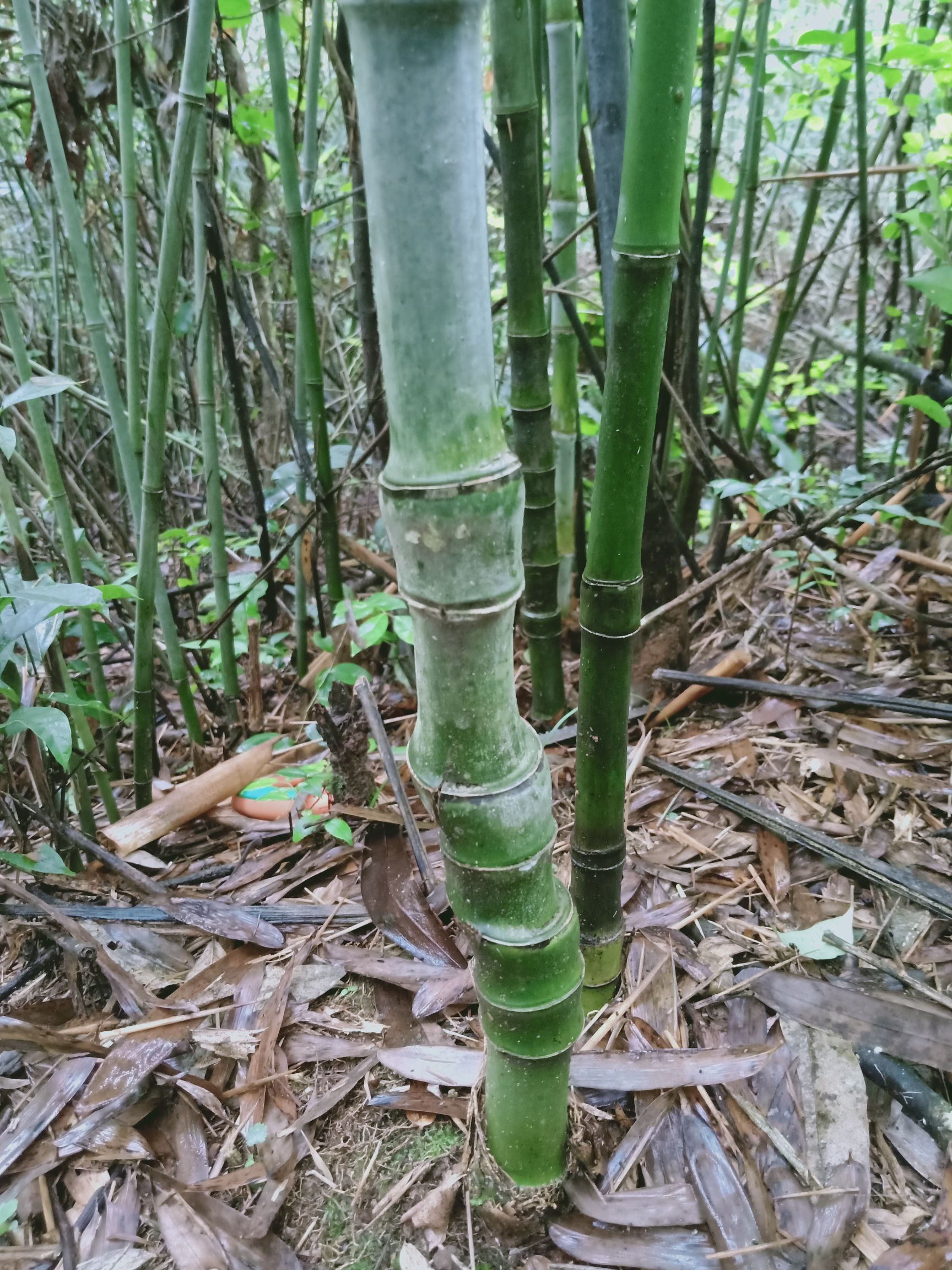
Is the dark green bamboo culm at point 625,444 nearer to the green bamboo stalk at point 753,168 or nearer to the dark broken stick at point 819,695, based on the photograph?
the dark broken stick at point 819,695

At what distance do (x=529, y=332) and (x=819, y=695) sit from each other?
0.73 m

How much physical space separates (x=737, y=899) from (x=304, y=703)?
3.19 ft

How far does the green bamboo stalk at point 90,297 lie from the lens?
1.12 meters

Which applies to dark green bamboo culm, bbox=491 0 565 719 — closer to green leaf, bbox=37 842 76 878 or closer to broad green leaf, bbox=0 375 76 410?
broad green leaf, bbox=0 375 76 410

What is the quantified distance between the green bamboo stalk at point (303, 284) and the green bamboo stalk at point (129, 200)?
0.68 ft

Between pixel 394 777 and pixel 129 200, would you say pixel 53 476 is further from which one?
pixel 394 777

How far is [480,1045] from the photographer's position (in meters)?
0.92

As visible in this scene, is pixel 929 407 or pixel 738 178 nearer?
pixel 929 407

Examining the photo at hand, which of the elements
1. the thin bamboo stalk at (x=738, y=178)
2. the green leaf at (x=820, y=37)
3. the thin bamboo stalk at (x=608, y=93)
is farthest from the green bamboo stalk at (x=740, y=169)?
the thin bamboo stalk at (x=608, y=93)

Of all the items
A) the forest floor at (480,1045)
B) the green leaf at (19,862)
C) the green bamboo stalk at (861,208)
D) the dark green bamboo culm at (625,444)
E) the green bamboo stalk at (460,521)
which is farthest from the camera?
the green bamboo stalk at (861,208)

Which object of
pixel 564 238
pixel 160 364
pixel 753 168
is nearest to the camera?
pixel 160 364

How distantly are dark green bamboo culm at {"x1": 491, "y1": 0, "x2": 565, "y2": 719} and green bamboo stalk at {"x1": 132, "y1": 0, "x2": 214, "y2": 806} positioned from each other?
38cm

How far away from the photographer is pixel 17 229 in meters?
2.87

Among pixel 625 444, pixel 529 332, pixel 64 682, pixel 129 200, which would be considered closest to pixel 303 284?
pixel 129 200
